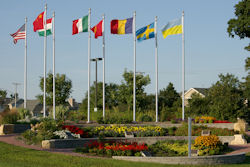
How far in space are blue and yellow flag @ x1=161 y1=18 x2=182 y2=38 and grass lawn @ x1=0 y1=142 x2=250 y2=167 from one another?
14.2 m

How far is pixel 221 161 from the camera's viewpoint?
48.8ft

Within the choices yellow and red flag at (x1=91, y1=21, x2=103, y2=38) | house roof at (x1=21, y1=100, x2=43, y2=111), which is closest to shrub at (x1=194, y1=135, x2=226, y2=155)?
yellow and red flag at (x1=91, y1=21, x2=103, y2=38)

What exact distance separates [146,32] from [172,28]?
1970mm

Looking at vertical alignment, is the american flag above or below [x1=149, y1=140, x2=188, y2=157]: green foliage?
above

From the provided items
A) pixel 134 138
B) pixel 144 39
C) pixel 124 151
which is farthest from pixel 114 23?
pixel 124 151

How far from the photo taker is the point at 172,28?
28.4m

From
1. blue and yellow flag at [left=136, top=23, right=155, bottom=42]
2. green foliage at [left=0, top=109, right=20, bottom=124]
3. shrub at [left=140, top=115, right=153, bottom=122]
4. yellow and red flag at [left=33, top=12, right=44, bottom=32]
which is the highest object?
yellow and red flag at [left=33, top=12, right=44, bottom=32]

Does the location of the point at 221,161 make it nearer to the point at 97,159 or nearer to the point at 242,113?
the point at 97,159

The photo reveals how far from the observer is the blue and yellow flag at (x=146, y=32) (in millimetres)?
28766

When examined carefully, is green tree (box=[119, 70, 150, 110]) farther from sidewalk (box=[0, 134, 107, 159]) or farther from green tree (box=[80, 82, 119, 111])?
sidewalk (box=[0, 134, 107, 159])

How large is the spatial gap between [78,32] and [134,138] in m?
11.2

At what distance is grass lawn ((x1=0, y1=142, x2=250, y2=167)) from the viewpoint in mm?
13266

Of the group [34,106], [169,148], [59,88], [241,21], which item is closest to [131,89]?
[59,88]

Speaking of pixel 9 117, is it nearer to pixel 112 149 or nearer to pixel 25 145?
→ pixel 25 145
